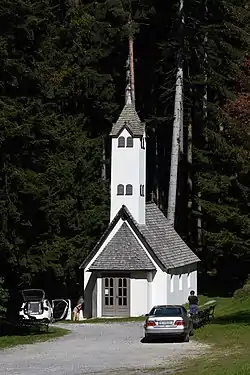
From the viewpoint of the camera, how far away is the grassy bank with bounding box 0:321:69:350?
101 feet

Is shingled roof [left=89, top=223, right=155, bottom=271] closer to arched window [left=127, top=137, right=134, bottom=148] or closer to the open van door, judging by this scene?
the open van door

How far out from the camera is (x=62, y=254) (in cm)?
4003

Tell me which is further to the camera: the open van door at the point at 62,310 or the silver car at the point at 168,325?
the open van door at the point at 62,310

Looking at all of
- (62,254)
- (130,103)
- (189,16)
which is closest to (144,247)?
(62,254)

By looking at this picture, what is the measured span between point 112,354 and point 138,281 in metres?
16.3

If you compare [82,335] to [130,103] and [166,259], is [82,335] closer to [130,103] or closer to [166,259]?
[166,259]

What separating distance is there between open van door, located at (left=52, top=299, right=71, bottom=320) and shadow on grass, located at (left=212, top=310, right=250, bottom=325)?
9.44 metres

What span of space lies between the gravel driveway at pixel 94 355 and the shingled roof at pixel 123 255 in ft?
27.3

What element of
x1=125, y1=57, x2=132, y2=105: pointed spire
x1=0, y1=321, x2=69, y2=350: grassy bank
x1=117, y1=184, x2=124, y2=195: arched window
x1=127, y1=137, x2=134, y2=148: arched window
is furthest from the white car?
x1=125, y1=57, x2=132, y2=105: pointed spire

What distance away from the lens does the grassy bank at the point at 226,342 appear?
21.2 m

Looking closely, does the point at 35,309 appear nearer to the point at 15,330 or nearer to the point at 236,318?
the point at 15,330

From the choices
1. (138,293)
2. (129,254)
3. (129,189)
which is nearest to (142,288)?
(138,293)

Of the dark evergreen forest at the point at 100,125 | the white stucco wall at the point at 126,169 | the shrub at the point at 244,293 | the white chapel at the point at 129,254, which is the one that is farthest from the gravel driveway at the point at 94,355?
the white stucco wall at the point at 126,169

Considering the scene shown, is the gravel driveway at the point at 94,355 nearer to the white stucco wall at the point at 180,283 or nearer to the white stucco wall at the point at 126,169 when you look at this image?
the white stucco wall at the point at 180,283
